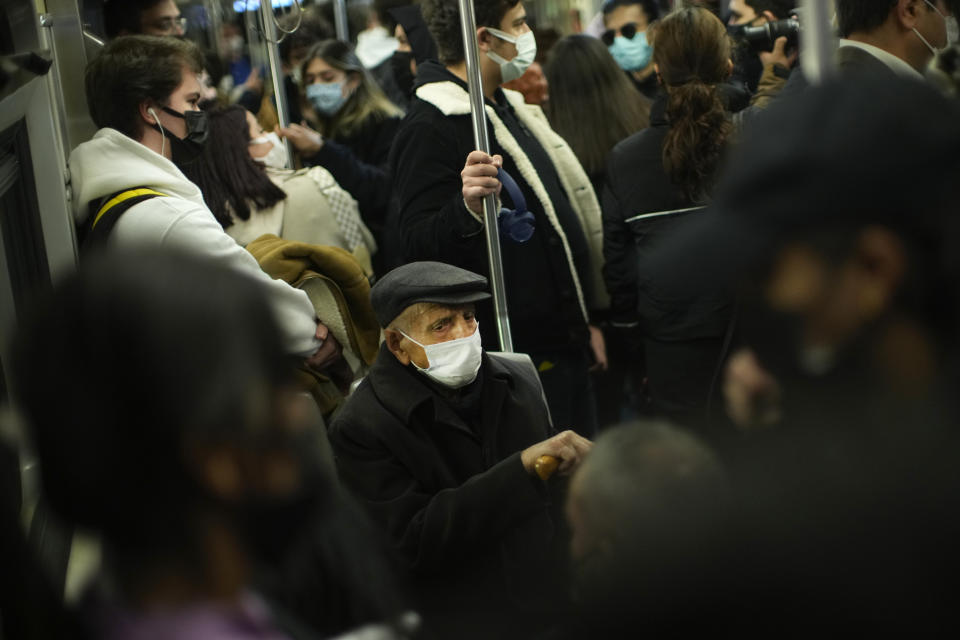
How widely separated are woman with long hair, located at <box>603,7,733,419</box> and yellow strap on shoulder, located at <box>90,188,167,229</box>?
4.73 feet

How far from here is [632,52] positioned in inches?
222

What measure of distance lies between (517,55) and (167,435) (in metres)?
2.70

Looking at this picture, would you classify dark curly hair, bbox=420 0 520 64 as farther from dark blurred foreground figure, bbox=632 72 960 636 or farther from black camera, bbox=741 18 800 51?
dark blurred foreground figure, bbox=632 72 960 636

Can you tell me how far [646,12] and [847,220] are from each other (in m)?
5.00

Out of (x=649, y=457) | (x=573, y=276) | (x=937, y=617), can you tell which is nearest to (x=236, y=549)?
(x=649, y=457)

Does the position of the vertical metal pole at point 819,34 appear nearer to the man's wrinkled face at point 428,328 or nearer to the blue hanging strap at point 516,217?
the man's wrinkled face at point 428,328

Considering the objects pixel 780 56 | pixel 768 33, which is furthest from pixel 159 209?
pixel 780 56

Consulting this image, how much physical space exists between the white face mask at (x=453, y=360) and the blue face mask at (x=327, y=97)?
8.84 ft

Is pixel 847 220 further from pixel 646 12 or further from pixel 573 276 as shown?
pixel 646 12

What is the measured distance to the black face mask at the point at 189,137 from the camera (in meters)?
3.14

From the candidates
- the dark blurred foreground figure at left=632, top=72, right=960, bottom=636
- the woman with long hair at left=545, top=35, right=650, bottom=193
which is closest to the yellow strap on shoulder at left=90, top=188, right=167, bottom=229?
the dark blurred foreground figure at left=632, top=72, right=960, bottom=636

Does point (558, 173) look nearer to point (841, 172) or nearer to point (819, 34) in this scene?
point (819, 34)

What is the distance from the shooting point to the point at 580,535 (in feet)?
4.88

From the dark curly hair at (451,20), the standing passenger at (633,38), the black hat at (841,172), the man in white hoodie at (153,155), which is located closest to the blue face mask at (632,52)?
the standing passenger at (633,38)
